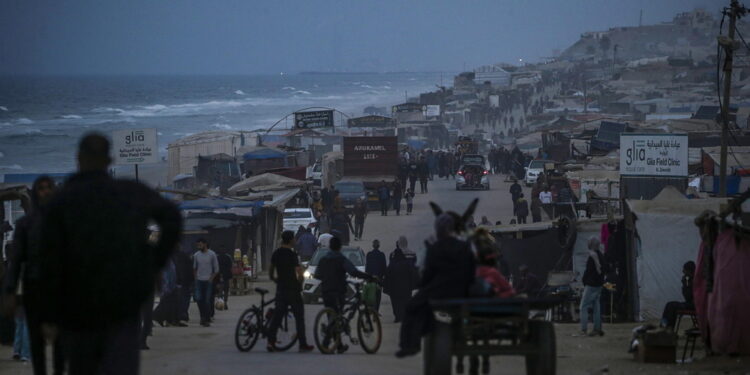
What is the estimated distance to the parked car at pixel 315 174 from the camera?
4788 cm

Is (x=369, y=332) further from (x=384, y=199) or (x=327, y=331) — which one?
(x=384, y=199)

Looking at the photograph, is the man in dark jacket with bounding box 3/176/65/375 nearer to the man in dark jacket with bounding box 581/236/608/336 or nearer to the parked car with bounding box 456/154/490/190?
the man in dark jacket with bounding box 581/236/608/336

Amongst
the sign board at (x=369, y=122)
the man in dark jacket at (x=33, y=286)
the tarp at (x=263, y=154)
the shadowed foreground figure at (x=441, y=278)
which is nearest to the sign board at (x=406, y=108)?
the sign board at (x=369, y=122)

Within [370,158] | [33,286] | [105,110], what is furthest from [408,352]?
[105,110]

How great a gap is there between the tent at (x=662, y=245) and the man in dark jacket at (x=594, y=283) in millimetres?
1764

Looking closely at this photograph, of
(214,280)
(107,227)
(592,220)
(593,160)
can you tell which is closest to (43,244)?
(107,227)

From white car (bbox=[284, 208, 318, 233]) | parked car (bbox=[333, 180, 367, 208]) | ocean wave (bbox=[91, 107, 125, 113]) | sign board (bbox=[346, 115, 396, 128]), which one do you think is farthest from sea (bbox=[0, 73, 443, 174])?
white car (bbox=[284, 208, 318, 233])

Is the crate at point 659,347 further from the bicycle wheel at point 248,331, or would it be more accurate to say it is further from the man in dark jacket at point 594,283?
the bicycle wheel at point 248,331

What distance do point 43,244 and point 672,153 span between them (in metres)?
20.0

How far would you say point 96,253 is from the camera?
523cm

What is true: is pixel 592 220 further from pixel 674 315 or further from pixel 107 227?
pixel 107 227

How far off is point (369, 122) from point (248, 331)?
55.4 meters

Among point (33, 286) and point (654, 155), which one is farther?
point (654, 155)

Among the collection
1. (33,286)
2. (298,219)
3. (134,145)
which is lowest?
(298,219)
